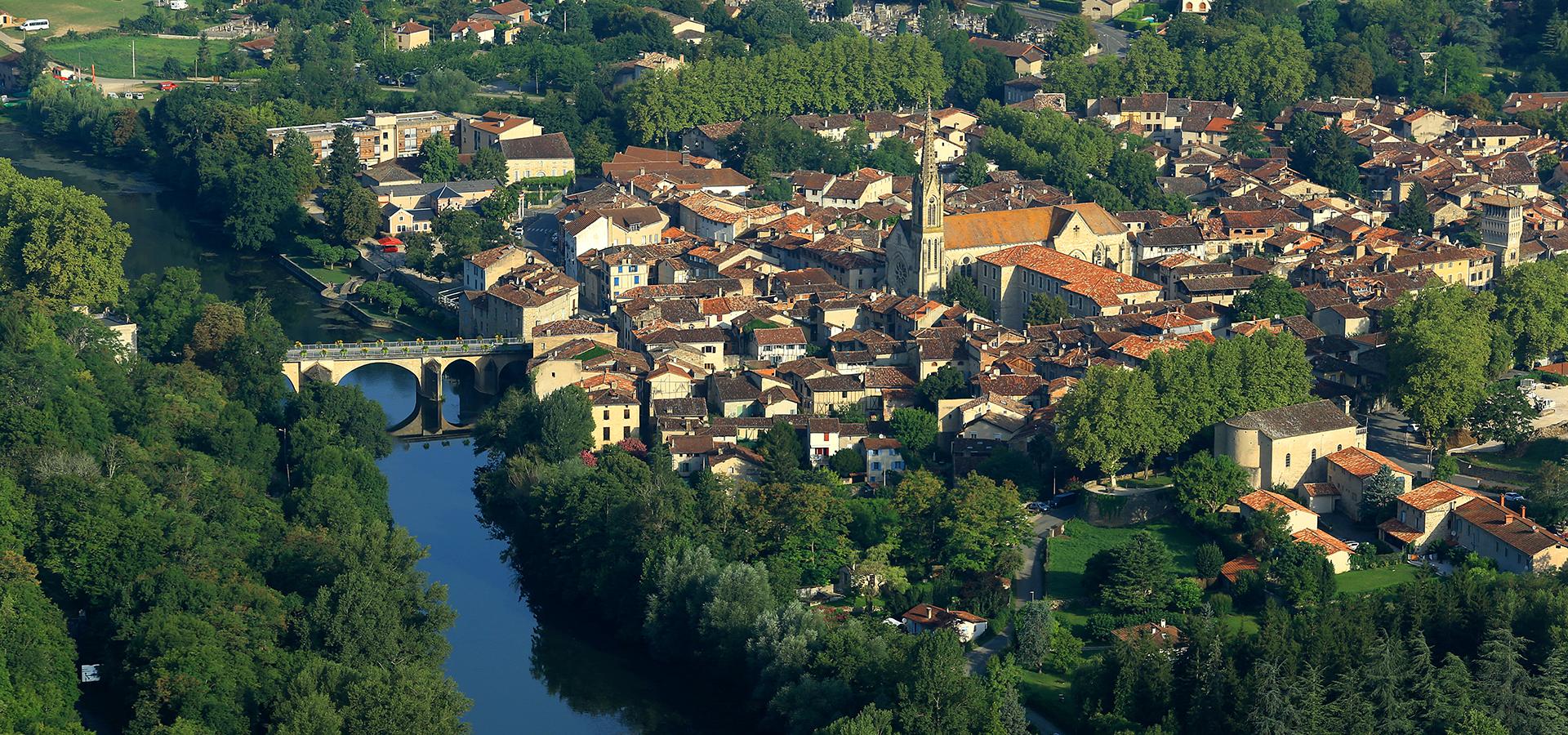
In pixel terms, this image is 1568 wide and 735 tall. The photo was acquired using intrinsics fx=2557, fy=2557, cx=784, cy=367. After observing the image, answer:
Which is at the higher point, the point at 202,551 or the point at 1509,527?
the point at 202,551

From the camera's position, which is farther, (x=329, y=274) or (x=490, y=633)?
(x=329, y=274)

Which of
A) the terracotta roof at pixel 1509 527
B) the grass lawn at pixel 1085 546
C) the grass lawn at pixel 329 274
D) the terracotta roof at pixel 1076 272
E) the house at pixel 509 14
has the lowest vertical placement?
the grass lawn at pixel 329 274

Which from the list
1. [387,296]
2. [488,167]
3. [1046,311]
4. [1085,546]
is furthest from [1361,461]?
[488,167]

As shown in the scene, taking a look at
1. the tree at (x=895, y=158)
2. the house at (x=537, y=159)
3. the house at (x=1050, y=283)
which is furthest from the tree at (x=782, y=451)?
the house at (x=537, y=159)

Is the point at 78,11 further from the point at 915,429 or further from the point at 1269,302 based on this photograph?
the point at 915,429

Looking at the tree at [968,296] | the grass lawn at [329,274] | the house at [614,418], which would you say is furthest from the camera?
the grass lawn at [329,274]

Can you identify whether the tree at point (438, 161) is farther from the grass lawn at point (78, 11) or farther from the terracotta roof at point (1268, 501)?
the terracotta roof at point (1268, 501)

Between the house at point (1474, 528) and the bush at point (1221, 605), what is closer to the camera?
the bush at point (1221, 605)
